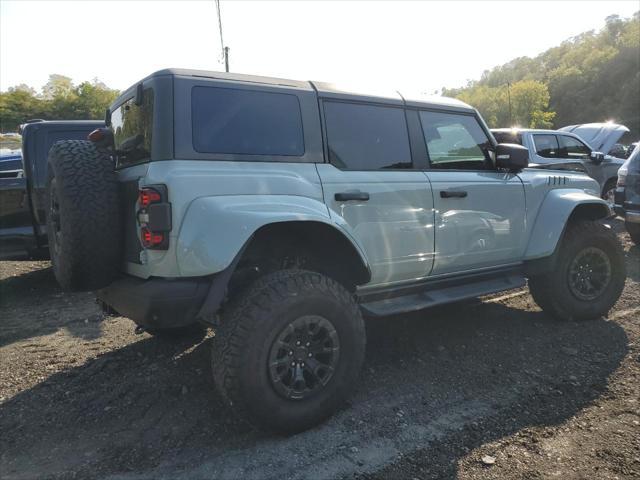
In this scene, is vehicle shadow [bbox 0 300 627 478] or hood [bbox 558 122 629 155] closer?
vehicle shadow [bbox 0 300 627 478]

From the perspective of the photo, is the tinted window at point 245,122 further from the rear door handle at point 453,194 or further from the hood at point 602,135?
the hood at point 602,135

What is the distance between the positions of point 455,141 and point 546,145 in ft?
21.7

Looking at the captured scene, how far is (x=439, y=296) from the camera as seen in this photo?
12.5 feet

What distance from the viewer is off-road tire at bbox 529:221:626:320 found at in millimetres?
4586

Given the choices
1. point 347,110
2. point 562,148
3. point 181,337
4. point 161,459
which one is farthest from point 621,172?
point 161,459

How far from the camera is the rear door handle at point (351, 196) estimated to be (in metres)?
3.17

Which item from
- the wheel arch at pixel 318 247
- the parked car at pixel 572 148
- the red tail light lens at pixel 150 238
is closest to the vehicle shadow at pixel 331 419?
the wheel arch at pixel 318 247

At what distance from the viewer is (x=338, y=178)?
3236 millimetres

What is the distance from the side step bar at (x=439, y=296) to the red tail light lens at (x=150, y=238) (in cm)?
142

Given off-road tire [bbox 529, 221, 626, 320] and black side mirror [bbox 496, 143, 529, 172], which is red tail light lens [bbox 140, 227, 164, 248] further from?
off-road tire [bbox 529, 221, 626, 320]

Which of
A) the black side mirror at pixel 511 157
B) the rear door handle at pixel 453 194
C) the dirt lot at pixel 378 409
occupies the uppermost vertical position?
the black side mirror at pixel 511 157

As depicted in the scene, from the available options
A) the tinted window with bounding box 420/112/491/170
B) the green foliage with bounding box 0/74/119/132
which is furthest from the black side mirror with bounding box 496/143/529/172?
the green foliage with bounding box 0/74/119/132

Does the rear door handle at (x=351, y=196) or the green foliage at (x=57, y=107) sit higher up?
the green foliage at (x=57, y=107)

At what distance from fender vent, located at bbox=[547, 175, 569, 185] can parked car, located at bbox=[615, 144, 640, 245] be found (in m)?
3.57
